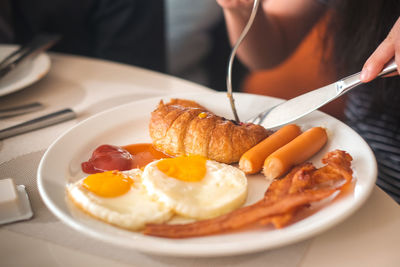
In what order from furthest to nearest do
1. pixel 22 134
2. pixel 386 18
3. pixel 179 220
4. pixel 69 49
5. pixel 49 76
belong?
pixel 69 49 < pixel 49 76 < pixel 386 18 < pixel 22 134 < pixel 179 220

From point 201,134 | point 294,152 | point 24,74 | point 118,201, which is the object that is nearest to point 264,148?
point 294,152

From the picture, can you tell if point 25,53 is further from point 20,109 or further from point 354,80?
point 354,80

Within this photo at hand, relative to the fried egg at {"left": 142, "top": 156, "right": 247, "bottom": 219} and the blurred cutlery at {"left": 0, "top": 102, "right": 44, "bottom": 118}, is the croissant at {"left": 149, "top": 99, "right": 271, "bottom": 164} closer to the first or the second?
the fried egg at {"left": 142, "top": 156, "right": 247, "bottom": 219}

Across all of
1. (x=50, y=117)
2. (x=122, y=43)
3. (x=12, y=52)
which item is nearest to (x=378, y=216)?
(x=50, y=117)

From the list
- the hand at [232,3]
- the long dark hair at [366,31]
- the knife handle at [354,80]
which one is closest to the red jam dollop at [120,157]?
the knife handle at [354,80]

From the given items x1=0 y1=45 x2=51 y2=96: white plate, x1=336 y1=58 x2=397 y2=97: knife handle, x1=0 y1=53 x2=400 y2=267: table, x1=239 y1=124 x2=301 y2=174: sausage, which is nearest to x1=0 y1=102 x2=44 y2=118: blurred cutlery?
x1=0 y1=45 x2=51 y2=96: white plate

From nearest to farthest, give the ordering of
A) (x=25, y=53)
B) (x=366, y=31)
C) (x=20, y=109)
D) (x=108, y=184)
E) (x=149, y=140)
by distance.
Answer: (x=108, y=184)
(x=149, y=140)
(x=20, y=109)
(x=366, y=31)
(x=25, y=53)

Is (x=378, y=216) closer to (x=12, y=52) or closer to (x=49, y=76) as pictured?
(x=49, y=76)
